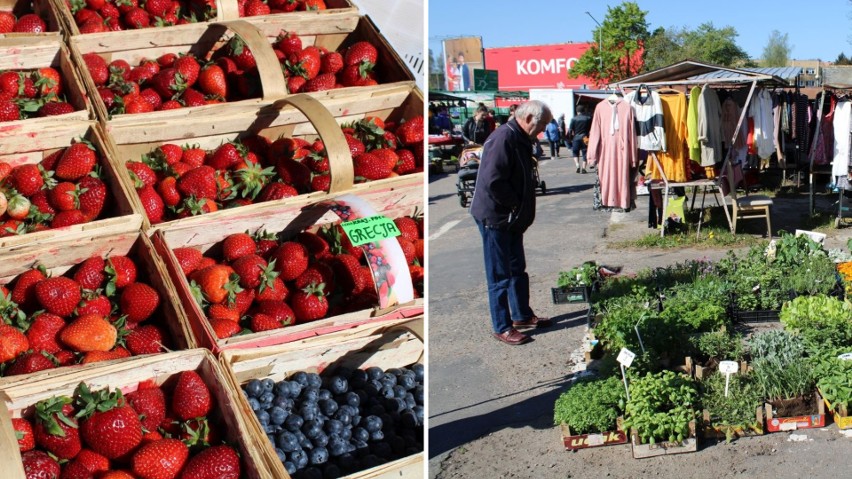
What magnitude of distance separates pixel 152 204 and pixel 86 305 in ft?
2.16

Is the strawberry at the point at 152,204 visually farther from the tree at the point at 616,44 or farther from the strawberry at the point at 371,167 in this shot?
the tree at the point at 616,44

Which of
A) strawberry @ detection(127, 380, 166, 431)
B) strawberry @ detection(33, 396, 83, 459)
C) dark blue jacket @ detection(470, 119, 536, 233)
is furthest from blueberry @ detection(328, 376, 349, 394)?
dark blue jacket @ detection(470, 119, 536, 233)

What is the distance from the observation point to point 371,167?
4.00 m

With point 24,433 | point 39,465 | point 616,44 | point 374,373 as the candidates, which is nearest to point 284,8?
point 374,373

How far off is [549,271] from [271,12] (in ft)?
12.4

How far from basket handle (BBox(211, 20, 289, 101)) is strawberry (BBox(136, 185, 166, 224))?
80 centimetres

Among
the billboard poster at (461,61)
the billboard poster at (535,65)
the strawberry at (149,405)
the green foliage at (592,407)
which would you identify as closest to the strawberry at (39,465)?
the strawberry at (149,405)

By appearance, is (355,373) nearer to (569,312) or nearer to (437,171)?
(569,312)

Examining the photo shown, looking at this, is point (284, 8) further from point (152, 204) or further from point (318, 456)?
point (318, 456)

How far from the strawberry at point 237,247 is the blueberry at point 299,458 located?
3.47 ft

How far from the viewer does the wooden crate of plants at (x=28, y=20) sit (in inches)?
169

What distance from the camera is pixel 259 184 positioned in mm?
3875

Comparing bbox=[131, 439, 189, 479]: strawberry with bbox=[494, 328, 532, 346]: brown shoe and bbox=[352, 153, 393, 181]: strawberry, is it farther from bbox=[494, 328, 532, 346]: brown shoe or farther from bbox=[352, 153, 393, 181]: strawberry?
bbox=[494, 328, 532, 346]: brown shoe

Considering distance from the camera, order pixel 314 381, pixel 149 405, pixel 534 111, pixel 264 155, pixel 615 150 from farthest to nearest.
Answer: pixel 615 150
pixel 534 111
pixel 264 155
pixel 314 381
pixel 149 405
